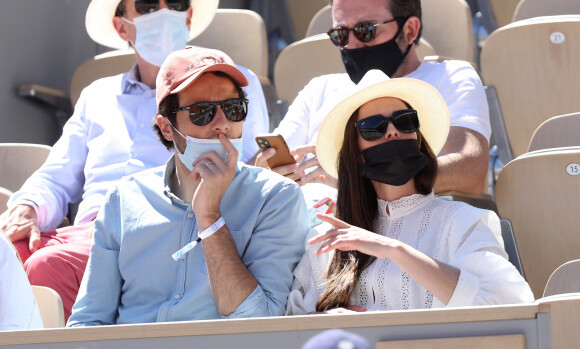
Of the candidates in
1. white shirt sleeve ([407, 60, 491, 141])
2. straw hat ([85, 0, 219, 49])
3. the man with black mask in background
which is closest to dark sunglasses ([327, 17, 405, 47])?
the man with black mask in background

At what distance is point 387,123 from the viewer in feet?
8.76

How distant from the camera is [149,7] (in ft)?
13.5

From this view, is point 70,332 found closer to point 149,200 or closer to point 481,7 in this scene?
point 149,200

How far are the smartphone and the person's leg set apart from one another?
69 centimetres

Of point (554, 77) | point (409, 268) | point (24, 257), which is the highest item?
point (409, 268)

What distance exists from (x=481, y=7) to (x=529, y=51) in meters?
1.72

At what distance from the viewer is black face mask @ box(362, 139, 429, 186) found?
103 inches

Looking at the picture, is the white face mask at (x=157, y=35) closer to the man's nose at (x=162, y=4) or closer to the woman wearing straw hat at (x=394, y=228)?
the man's nose at (x=162, y=4)

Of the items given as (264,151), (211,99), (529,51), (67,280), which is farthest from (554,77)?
(67,280)

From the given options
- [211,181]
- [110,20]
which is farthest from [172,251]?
[110,20]

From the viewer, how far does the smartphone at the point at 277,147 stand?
3193 mm

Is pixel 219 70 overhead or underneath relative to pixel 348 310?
overhead

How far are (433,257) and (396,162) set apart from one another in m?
0.29

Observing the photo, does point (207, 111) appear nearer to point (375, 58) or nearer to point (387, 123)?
point (387, 123)
